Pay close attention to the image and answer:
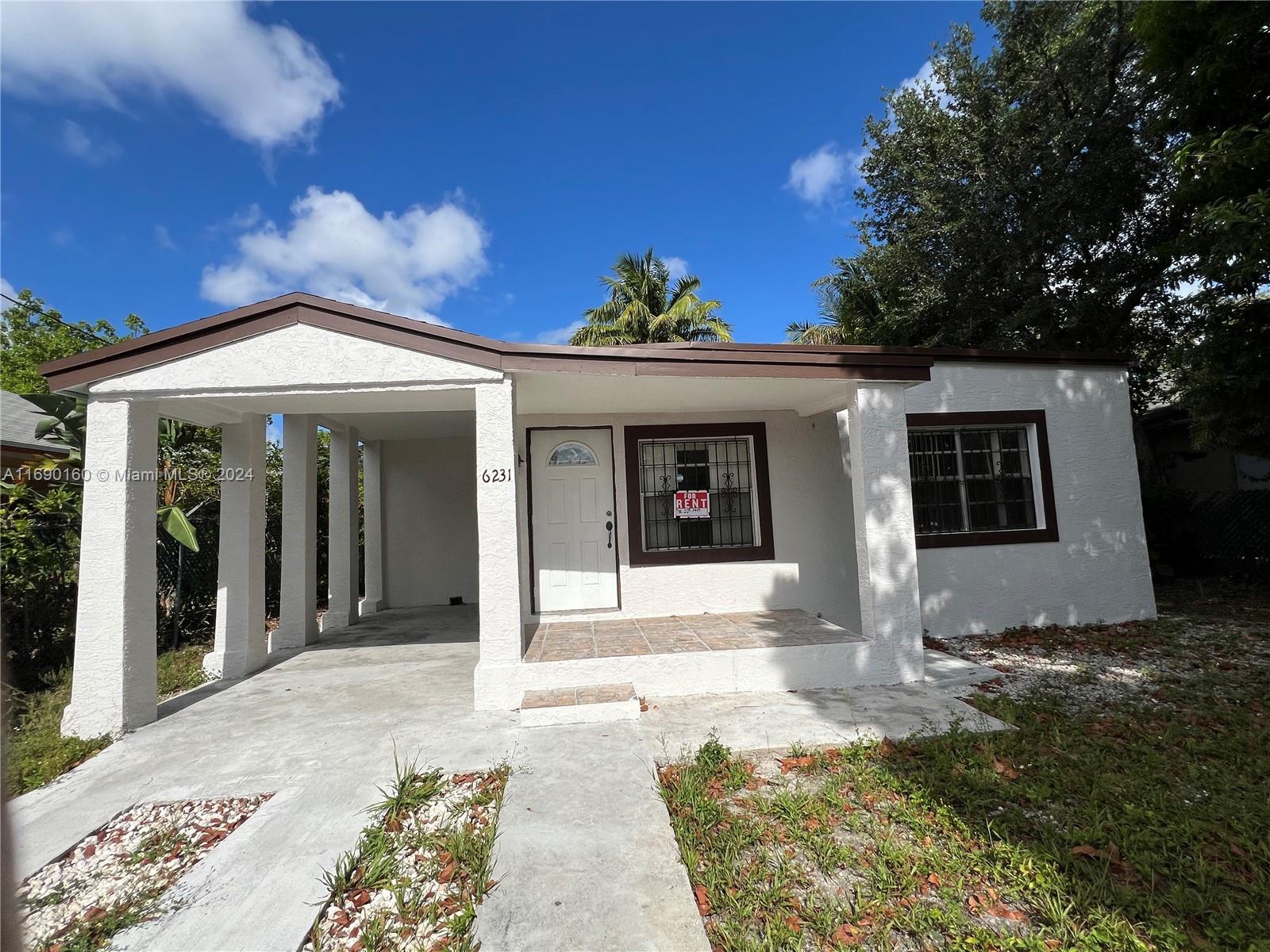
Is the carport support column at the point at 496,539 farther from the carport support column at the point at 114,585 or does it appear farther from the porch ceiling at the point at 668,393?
the carport support column at the point at 114,585

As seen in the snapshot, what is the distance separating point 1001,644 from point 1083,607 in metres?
1.52

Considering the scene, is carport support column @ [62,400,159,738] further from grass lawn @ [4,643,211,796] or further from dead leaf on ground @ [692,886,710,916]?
dead leaf on ground @ [692,886,710,916]

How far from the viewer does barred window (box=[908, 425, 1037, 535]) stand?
739 cm

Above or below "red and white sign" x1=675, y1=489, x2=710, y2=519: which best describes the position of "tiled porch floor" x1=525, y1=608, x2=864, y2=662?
below

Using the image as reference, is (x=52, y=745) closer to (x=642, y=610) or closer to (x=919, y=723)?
(x=642, y=610)

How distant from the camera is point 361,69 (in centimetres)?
834

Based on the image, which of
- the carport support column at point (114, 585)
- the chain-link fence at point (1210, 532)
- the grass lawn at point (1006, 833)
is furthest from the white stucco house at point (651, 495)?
the chain-link fence at point (1210, 532)

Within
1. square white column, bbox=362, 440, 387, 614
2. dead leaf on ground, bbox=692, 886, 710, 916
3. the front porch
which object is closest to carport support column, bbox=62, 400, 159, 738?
the front porch

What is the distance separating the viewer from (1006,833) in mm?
3080

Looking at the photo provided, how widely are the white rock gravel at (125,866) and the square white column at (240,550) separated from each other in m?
3.04

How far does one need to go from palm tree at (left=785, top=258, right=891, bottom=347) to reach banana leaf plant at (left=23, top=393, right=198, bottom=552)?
1254cm

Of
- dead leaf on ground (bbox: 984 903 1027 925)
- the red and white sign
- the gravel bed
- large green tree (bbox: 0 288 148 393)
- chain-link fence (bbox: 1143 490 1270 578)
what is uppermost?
large green tree (bbox: 0 288 148 393)

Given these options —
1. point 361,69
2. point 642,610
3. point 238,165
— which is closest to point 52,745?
point 642,610

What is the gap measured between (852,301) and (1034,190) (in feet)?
16.1
